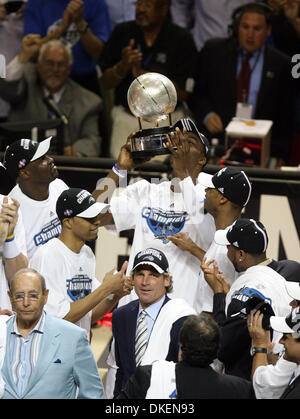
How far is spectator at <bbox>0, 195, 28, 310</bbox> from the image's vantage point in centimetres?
606

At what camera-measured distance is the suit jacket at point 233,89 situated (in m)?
9.19

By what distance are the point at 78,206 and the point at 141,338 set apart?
101 centimetres

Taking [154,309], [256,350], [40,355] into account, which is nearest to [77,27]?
[154,309]

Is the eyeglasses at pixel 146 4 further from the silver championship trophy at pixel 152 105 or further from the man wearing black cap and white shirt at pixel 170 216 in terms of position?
the silver championship trophy at pixel 152 105

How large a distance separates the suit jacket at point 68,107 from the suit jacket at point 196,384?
4.75 meters

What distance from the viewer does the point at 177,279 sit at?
6656 mm

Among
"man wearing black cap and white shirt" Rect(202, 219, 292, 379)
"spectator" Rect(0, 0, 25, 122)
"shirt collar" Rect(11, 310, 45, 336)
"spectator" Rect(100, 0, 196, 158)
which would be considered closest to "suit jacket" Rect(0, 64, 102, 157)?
"spectator" Rect(100, 0, 196, 158)

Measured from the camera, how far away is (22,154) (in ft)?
22.3

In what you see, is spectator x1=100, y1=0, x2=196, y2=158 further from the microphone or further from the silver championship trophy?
the silver championship trophy

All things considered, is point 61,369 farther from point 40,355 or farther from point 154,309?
point 154,309

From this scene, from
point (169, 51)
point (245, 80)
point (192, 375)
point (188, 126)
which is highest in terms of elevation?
point (169, 51)

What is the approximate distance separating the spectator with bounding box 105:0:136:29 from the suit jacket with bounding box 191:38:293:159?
1.07m

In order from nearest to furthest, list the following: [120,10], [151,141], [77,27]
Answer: [151,141], [77,27], [120,10]
